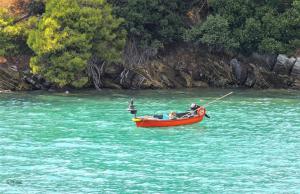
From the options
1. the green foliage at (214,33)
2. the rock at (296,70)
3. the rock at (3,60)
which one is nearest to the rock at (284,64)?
the rock at (296,70)

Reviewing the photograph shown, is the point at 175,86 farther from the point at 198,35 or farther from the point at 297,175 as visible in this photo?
the point at 297,175

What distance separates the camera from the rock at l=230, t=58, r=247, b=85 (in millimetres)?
76750

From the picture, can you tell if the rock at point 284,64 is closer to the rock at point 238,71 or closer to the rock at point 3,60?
the rock at point 238,71

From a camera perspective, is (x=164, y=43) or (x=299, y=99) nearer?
(x=299, y=99)

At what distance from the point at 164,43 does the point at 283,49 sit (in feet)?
37.4

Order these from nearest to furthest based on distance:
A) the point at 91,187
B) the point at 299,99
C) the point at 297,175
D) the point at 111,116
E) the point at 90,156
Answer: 1. the point at 91,187
2. the point at 297,175
3. the point at 90,156
4. the point at 111,116
5. the point at 299,99

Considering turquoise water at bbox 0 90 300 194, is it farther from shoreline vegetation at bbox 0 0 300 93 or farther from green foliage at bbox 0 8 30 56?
green foliage at bbox 0 8 30 56

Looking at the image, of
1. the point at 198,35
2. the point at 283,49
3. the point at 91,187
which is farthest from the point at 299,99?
the point at 91,187

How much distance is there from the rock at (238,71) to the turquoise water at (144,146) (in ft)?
20.1

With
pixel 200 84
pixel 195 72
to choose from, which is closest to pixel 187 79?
pixel 195 72

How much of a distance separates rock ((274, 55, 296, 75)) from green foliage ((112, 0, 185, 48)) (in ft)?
31.3

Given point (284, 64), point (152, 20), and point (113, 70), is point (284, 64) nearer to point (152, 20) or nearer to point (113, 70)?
point (152, 20)

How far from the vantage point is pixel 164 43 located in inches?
3054

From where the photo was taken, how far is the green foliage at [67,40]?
229 ft
